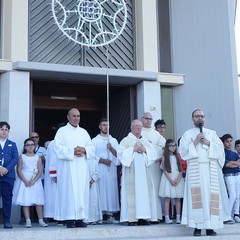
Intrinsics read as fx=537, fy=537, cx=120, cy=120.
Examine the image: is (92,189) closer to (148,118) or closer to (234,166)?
(148,118)

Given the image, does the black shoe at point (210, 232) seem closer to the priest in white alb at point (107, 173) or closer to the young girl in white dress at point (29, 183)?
the priest in white alb at point (107, 173)

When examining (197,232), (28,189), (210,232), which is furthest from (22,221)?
(210,232)

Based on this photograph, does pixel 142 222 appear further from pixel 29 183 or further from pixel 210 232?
pixel 29 183

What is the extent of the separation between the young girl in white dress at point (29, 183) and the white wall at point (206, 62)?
4244 mm

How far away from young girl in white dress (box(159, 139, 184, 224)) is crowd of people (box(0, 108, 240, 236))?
0.06 ft

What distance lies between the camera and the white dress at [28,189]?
9125 millimetres

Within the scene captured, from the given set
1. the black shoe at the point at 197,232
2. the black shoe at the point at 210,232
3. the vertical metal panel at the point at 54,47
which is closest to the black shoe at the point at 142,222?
the black shoe at the point at 197,232

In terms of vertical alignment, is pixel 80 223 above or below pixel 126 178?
below

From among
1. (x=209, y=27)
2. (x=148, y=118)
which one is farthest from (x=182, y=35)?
(x=148, y=118)

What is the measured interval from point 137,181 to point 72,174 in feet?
3.68

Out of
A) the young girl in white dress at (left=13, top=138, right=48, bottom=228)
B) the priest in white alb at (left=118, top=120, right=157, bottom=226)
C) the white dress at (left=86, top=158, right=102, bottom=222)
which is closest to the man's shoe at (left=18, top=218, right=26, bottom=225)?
the young girl in white dress at (left=13, top=138, right=48, bottom=228)

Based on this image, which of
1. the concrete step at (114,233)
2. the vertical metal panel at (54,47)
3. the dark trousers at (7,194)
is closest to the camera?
the concrete step at (114,233)

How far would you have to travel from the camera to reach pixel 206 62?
12305 mm

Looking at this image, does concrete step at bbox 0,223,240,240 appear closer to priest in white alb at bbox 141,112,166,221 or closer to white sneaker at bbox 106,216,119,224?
priest in white alb at bbox 141,112,166,221
